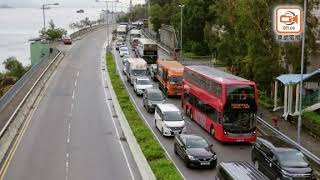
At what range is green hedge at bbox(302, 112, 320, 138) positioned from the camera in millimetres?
32603

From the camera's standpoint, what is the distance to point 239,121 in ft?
102

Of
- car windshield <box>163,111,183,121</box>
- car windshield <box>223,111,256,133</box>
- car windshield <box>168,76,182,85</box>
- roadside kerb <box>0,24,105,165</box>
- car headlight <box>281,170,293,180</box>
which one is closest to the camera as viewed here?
car headlight <box>281,170,293,180</box>

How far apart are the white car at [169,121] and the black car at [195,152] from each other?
4850 mm

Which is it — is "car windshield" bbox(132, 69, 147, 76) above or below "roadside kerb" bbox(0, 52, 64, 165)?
above

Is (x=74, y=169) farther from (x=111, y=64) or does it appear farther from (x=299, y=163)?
(x=111, y=64)

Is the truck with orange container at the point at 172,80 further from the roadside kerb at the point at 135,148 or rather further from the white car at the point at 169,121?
the white car at the point at 169,121

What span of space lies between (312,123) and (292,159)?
1050 centimetres

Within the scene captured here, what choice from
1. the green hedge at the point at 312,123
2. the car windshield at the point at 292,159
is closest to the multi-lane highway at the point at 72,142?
the car windshield at the point at 292,159

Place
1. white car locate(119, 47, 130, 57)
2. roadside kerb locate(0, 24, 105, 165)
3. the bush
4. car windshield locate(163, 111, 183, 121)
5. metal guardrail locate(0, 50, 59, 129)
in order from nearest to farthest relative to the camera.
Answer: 1. roadside kerb locate(0, 24, 105, 165)
2. car windshield locate(163, 111, 183, 121)
3. metal guardrail locate(0, 50, 59, 129)
4. white car locate(119, 47, 130, 57)
5. the bush

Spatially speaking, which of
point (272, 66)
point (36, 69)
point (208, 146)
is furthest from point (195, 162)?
point (36, 69)

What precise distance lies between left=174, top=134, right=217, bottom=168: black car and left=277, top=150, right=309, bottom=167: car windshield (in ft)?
12.7

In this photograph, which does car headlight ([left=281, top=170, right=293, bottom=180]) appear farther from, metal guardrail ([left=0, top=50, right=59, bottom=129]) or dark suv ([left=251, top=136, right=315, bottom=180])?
metal guardrail ([left=0, top=50, right=59, bottom=129])

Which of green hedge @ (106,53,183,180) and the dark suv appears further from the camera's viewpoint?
green hedge @ (106,53,183,180)

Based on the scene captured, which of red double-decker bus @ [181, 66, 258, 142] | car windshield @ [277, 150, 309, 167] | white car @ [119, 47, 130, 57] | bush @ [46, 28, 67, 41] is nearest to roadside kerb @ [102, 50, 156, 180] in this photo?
red double-decker bus @ [181, 66, 258, 142]
